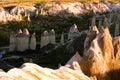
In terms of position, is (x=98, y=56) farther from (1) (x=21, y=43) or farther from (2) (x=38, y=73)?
(1) (x=21, y=43)

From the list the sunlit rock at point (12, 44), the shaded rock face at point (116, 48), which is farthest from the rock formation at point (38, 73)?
the sunlit rock at point (12, 44)

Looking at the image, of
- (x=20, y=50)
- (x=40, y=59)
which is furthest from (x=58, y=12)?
(x=40, y=59)

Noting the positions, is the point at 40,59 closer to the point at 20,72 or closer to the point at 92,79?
the point at 92,79

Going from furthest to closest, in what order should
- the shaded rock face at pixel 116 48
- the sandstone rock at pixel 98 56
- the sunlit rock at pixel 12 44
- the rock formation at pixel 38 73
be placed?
the sunlit rock at pixel 12 44 < the shaded rock face at pixel 116 48 < the sandstone rock at pixel 98 56 < the rock formation at pixel 38 73

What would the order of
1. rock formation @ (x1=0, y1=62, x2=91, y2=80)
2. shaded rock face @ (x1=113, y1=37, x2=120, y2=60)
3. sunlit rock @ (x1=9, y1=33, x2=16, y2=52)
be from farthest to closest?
sunlit rock @ (x1=9, y1=33, x2=16, y2=52) < shaded rock face @ (x1=113, y1=37, x2=120, y2=60) < rock formation @ (x1=0, y1=62, x2=91, y2=80)

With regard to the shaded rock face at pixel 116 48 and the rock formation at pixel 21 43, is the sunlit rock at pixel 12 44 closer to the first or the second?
the rock formation at pixel 21 43

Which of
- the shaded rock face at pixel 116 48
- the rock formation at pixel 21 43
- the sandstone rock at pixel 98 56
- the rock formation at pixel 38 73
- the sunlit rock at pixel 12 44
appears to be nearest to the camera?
the rock formation at pixel 38 73

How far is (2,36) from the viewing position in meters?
111

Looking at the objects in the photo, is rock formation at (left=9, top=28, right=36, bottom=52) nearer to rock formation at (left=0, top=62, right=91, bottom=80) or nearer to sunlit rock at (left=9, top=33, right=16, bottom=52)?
sunlit rock at (left=9, top=33, right=16, bottom=52)

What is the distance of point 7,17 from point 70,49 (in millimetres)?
97123

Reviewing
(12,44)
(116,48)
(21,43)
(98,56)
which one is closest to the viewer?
(98,56)

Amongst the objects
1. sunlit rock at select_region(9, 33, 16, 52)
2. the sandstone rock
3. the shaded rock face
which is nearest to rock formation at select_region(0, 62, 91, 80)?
the sandstone rock

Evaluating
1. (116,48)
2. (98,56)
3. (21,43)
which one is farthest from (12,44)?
(98,56)

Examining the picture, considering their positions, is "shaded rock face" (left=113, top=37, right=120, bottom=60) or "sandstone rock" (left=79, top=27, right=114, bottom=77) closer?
"sandstone rock" (left=79, top=27, right=114, bottom=77)
